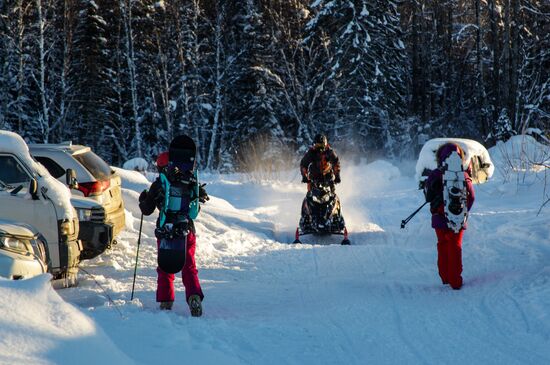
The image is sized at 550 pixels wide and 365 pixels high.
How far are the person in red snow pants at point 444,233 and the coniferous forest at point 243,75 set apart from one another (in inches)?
924

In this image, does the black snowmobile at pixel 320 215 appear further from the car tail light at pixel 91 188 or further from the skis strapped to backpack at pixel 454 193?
the skis strapped to backpack at pixel 454 193

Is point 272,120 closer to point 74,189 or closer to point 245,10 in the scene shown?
point 245,10

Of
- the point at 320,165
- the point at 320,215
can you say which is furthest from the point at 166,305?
the point at 320,165

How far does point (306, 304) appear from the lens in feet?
24.1

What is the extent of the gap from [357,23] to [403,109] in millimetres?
5295

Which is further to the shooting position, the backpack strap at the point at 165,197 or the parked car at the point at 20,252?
the backpack strap at the point at 165,197

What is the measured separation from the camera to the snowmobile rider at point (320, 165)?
1287 centimetres

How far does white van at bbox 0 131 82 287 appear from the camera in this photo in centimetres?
784

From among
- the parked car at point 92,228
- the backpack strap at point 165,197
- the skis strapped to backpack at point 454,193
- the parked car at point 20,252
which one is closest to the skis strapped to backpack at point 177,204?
the backpack strap at point 165,197

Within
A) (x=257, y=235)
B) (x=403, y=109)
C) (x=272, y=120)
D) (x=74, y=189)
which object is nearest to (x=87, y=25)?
(x=272, y=120)

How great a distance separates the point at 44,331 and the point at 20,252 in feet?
6.31

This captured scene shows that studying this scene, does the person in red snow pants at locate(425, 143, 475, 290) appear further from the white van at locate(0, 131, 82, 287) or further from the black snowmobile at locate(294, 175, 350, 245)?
the white van at locate(0, 131, 82, 287)

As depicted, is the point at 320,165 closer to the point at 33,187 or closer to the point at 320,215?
the point at 320,215

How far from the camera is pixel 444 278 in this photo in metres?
8.02
